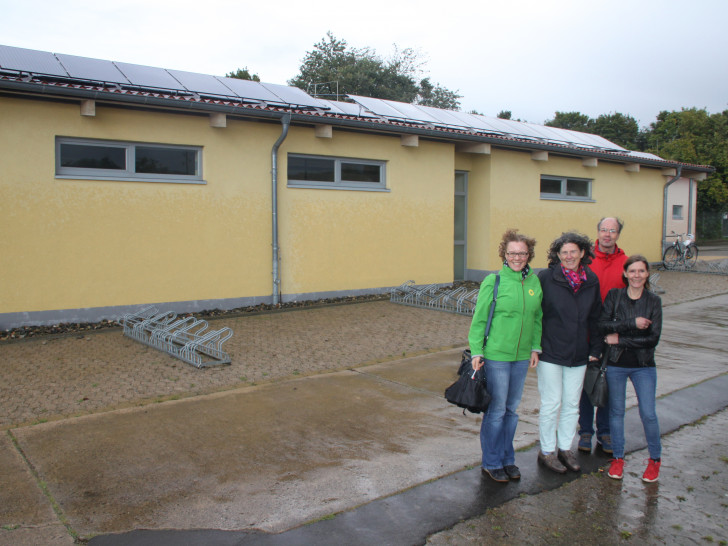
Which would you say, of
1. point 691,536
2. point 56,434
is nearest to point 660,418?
point 691,536

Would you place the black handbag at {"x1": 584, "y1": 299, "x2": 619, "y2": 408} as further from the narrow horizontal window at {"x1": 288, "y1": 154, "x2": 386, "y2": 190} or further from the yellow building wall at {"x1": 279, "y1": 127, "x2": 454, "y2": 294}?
the narrow horizontal window at {"x1": 288, "y1": 154, "x2": 386, "y2": 190}

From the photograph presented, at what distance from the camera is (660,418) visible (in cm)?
542

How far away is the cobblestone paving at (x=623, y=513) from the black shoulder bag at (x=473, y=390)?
26.1 inches

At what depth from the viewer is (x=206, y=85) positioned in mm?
11180

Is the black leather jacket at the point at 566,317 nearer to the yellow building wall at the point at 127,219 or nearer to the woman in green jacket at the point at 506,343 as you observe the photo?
the woman in green jacket at the point at 506,343

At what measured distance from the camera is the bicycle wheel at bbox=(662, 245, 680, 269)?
19.0 meters

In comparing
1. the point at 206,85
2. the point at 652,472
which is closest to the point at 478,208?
the point at 206,85

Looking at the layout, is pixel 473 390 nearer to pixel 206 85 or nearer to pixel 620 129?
pixel 206 85

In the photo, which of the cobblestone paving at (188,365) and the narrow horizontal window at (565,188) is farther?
the narrow horizontal window at (565,188)

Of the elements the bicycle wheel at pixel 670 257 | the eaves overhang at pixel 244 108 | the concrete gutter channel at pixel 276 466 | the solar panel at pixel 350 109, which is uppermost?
the solar panel at pixel 350 109

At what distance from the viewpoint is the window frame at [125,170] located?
9.13 meters

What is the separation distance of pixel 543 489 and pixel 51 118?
8.65 m

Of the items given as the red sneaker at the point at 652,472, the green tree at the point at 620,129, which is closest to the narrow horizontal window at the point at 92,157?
the red sneaker at the point at 652,472

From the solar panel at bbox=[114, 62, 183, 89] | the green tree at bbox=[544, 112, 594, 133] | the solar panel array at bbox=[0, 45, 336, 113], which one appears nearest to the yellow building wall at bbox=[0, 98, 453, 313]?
the solar panel array at bbox=[0, 45, 336, 113]
